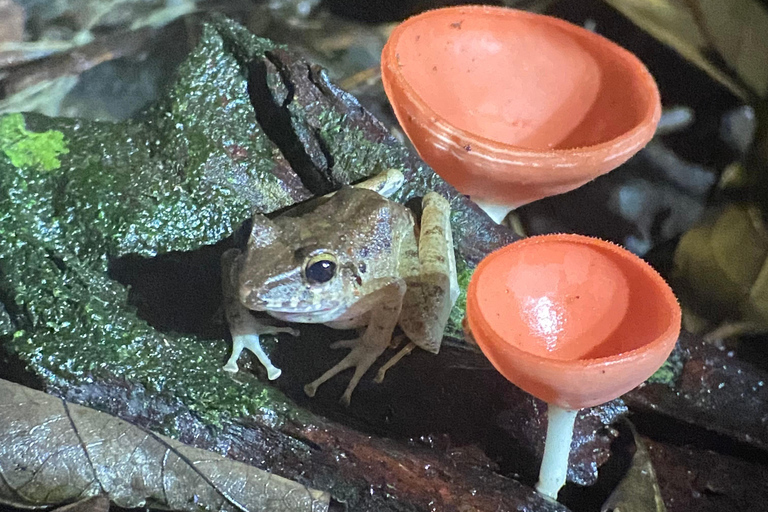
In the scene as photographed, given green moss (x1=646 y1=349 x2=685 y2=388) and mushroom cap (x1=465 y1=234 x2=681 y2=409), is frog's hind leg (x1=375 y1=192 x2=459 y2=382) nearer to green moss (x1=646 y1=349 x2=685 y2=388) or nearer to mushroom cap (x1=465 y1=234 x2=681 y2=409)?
mushroom cap (x1=465 y1=234 x2=681 y2=409)

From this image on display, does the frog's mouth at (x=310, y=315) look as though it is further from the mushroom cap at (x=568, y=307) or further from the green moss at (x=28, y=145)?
the green moss at (x=28, y=145)

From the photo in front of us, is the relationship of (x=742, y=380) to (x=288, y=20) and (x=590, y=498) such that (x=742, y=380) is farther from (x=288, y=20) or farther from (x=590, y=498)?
(x=288, y=20)

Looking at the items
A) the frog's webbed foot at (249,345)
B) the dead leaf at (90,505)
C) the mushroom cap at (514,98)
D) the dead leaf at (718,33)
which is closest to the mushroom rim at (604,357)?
the mushroom cap at (514,98)

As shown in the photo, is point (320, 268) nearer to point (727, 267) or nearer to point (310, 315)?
point (310, 315)

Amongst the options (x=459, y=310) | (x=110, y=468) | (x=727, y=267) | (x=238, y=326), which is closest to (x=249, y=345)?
(x=238, y=326)

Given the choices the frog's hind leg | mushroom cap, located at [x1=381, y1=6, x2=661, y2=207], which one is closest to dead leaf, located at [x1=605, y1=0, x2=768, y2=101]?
mushroom cap, located at [x1=381, y1=6, x2=661, y2=207]
